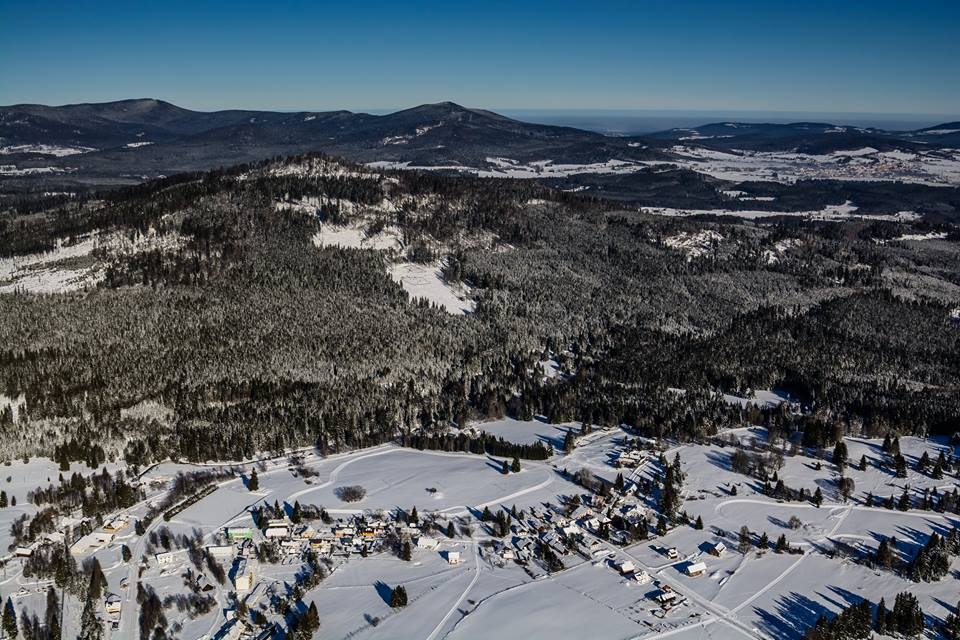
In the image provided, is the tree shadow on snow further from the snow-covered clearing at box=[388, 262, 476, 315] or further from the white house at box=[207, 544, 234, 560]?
the snow-covered clearing at box=[388, 262, 476, 315]

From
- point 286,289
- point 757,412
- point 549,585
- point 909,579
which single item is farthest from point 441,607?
point 286,289

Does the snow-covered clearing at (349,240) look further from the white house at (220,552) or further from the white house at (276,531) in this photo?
the white house at (220,552)

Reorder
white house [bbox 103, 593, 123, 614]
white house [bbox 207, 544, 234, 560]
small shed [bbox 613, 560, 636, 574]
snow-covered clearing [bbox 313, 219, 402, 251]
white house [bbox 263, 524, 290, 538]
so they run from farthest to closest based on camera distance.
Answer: snow-covered clearing [bbox 313, 219, 402, 251]
white house [bbox 263, 524, 290, 538]
white house [bbox 207, 544, 234, 560]
small shed [bbox 613, 560, 636, 574]
white house [bbox 103, 593, 123, 614]

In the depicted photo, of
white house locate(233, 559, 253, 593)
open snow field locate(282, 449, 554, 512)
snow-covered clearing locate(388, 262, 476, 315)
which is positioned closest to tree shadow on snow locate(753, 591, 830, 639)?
open snow field locate(282, 449, 554, 512)

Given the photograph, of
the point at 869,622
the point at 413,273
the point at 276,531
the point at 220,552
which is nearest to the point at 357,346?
the point at 413,273

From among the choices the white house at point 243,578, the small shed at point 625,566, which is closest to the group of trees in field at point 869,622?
the small shed at point 625,566

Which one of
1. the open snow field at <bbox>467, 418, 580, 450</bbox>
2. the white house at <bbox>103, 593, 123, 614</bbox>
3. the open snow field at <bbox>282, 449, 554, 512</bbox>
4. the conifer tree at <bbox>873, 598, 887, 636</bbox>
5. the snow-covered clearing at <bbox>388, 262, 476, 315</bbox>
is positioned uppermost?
the snow-covered clearing at <bbox>388, 262, 476, 315</bbox>

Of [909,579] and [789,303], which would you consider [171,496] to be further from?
[789,303]

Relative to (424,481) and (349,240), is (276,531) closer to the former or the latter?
(424,481)

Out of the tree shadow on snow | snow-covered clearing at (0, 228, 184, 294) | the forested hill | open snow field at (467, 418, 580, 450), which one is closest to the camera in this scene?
the tree shadow on snow

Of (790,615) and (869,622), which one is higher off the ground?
(869,622)
